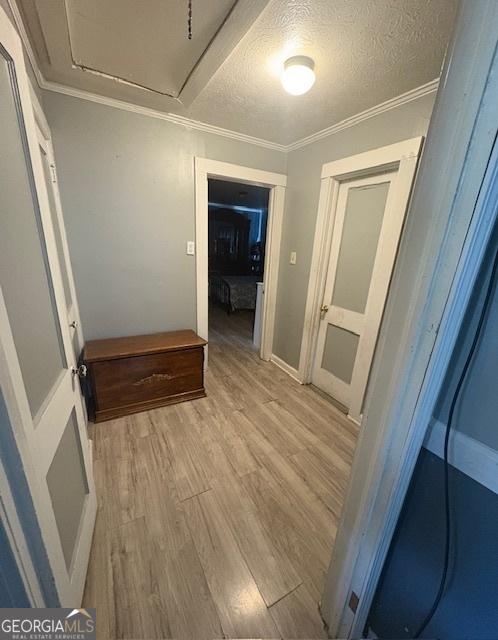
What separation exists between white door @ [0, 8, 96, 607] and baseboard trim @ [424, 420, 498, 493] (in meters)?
1.07

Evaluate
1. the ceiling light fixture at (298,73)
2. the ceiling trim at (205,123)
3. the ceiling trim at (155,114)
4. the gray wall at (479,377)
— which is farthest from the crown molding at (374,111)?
the gray wall at (479,377)

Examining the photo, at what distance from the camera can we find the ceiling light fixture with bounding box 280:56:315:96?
133 cm

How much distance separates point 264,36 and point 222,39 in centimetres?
21

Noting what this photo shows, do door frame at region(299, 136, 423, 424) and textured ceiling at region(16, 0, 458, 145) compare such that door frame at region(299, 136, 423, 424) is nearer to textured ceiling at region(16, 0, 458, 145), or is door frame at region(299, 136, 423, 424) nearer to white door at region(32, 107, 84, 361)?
textured ceiling at region(16, 0, 458, 145)

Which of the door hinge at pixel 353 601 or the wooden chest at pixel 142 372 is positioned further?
the wooden chest at pixel 142 372

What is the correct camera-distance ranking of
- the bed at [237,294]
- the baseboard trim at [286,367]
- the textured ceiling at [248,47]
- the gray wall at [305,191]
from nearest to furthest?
the textured ceiling at [248,47], the gray wall at [305,191], the baseboard trim at [286,367], the bed at [237,294]

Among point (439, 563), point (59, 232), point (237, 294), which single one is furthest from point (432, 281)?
point (237, 294)

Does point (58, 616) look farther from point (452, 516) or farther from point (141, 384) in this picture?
Result: point (141, 384)

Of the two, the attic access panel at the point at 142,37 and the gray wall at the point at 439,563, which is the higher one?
the attic access panel at the point at 142,37

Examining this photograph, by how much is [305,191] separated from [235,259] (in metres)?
5.16

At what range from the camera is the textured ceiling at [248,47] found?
110 centimetres

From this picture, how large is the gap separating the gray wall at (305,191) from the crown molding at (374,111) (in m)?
0.03

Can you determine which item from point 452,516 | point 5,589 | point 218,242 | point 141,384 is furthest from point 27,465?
point 218,242

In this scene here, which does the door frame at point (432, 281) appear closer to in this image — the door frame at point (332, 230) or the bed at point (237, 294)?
the door frame at point (332, 230)
